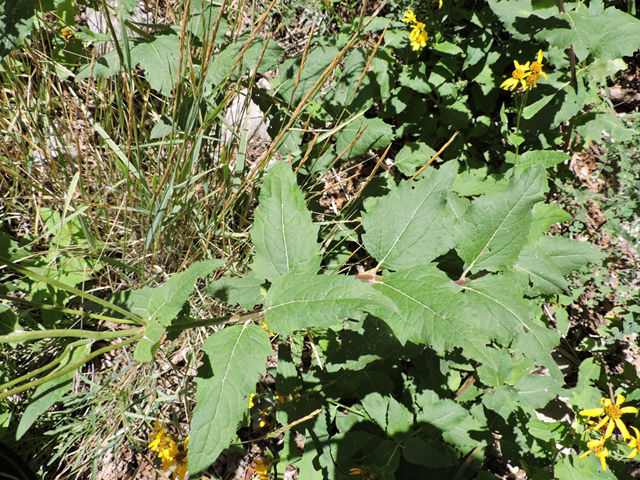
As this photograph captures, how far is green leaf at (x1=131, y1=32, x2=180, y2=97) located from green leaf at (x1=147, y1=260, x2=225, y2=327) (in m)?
1.12

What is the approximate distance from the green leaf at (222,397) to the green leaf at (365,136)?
150cm

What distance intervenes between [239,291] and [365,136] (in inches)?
51.7

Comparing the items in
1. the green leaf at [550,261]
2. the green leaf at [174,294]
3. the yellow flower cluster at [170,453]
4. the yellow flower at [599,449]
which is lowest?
the yellow flower cluster at [170,453]

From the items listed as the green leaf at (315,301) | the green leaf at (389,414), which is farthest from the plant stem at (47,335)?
the green leaf at (389,414)

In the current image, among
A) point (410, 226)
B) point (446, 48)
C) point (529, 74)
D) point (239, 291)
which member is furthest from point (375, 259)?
point (446, 48)

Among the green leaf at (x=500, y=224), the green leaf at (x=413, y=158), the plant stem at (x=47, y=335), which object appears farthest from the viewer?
the green leaf at (x=413, y=158)

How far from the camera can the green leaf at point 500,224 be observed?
4.45 ft

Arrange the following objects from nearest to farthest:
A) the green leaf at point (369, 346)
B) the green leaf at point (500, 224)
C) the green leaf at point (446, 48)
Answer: the green leaf at point (500, 224)
the green leaf at point (369, 346)
the green leaf at point (446, 48)

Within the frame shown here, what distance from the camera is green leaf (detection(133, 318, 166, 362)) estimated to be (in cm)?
109

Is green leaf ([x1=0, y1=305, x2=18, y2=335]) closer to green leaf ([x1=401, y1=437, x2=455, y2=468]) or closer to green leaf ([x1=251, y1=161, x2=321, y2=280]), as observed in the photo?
green leaf ([x1=251, y1=161, x2=321, y2=280])

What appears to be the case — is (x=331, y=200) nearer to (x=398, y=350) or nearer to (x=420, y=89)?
(x=420, y=89)

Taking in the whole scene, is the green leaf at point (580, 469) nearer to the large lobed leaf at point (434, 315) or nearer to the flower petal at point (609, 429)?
the flower petal at point (609, 429)

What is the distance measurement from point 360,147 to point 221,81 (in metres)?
0.87

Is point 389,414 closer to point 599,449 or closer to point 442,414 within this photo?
point 442,414
